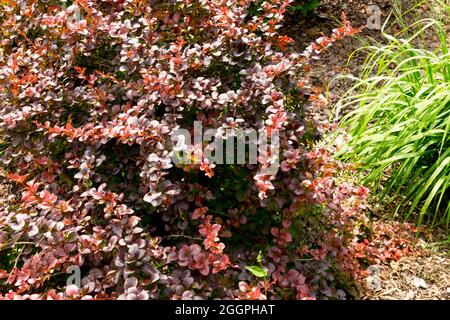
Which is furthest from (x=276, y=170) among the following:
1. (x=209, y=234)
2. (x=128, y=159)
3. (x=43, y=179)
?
(x=43, y=179)

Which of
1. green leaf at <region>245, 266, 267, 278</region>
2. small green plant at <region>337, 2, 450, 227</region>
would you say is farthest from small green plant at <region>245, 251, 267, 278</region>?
small green plant at <region>337, 2, 450, 227</region>

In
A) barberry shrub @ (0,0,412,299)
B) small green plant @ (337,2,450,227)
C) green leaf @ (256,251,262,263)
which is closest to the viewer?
barberry shrub @ (0,0,412,299)

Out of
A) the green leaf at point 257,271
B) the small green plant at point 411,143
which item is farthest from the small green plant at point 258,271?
the small green plant at point 411,143

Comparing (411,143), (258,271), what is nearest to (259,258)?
(258,271)

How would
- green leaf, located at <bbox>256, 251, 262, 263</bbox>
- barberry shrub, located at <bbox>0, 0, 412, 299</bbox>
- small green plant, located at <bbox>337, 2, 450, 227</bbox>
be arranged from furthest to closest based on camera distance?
1. small green plant, located at <bbox>337, 2, 450, 227</bbox>
2. green leaf, located at <bbox>256, 251, 262, 263</bbox>
3. barberry shrub, located at <bbox>0, 0, 412, 299</bbox>

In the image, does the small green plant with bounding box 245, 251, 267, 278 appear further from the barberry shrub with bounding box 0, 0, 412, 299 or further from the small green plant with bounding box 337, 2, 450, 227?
the small green plant with bounding box 337, 2, 450, 227

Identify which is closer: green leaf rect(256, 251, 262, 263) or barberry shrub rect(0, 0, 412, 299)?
barberry shrub rect(0, 0, 412, 299)

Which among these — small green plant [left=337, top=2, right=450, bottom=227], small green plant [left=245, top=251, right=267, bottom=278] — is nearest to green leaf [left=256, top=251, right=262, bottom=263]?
small green plant [left=245, top=251, right=267, bottom=278]

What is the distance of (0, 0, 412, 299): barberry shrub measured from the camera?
1714 millimetres

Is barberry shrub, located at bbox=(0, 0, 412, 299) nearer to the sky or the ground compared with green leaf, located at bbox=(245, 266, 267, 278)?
nearer to the sky

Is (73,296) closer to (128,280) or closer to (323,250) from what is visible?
(128,280)

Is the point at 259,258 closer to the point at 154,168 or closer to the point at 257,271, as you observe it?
the point at 257,271

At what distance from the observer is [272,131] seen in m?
1.75

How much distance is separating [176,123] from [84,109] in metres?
0.44
